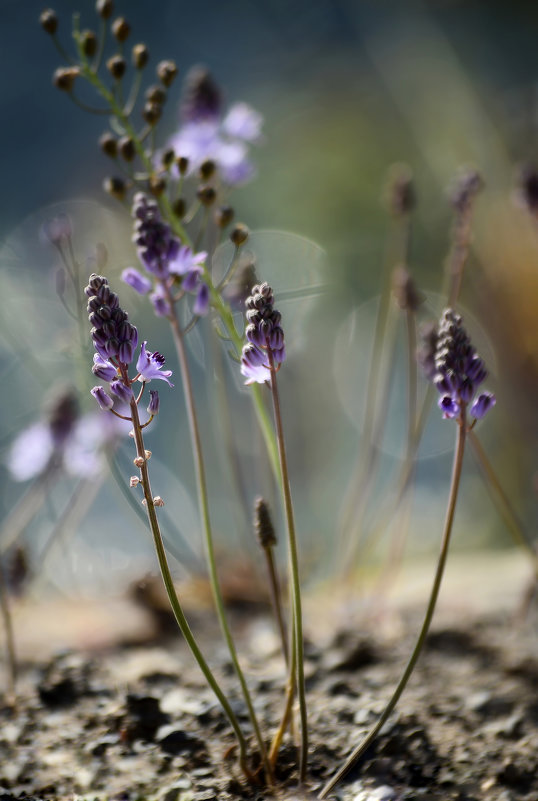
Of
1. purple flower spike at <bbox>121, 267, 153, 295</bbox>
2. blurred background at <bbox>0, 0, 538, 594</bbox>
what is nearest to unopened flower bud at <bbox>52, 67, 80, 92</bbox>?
purple flower spike at <bbox>121, 267, 153, 295</bbox>

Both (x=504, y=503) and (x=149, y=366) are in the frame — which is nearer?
(x=149, y=366)

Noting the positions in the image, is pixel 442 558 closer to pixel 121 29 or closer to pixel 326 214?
pixel 121 29

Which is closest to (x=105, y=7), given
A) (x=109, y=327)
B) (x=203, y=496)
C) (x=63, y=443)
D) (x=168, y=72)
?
(x=168, y=72)

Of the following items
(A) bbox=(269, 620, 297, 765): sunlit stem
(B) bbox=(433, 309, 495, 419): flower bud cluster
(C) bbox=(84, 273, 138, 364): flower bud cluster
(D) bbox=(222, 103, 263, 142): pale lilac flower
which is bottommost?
(A) bbox=(269, 620, 297, 765): sunlit stem

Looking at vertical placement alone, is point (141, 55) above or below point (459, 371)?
above

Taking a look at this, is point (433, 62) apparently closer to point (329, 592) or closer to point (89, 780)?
point (329, 592)

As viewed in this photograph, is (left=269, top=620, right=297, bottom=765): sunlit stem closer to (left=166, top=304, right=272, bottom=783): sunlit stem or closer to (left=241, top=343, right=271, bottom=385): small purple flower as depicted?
(left=166, top=304, right=272, bottom=783): sunlit stem
